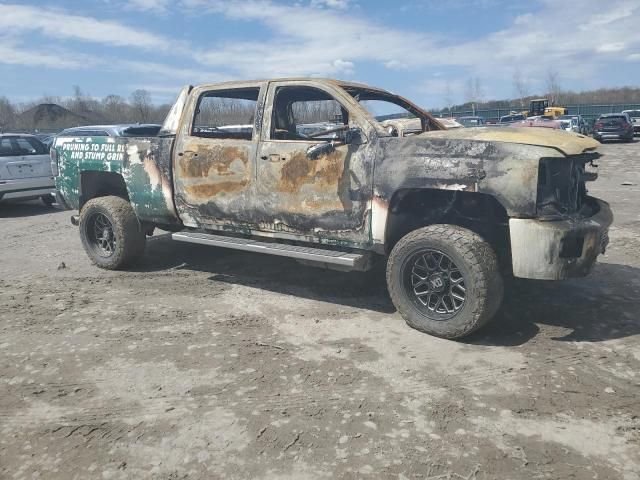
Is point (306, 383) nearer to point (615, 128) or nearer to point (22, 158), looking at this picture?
point (22, 158)

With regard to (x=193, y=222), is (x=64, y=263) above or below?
below

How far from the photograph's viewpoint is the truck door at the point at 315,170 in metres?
4.27

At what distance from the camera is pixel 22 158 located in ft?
35.0

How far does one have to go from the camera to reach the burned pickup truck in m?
3.66

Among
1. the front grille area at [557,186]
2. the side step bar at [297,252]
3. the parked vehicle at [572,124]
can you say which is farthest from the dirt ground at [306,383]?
the parked vehicle at [572,124]

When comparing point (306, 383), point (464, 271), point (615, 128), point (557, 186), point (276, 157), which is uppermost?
point (276, 157)

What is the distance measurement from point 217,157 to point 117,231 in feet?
5.35

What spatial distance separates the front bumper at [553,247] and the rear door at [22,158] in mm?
10160

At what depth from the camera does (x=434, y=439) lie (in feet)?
9.01

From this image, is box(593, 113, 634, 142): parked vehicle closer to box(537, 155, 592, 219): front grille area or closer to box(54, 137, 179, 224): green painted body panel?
box(537, 155, 592, 219): front grille area

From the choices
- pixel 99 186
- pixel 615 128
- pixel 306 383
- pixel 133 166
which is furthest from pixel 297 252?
pixel 615 128

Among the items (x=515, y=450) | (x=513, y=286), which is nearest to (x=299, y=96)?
(x=513, y=286)

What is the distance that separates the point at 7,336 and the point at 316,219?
105 inches

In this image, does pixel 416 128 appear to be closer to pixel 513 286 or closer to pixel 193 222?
pixel 513 286
